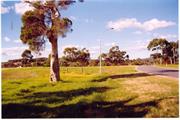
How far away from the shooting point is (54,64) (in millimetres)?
18406

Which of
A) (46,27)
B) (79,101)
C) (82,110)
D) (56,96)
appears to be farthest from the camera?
(46,27)

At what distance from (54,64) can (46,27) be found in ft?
5.88

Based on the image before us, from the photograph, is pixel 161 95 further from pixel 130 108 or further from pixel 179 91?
pixel 130 108

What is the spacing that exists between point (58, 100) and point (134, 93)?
115 inches

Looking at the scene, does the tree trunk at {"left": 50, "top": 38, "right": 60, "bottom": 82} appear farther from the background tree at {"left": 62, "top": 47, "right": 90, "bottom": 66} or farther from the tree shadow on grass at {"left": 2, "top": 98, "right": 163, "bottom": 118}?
the tree shadow on grass at {"left": 2, "top": 98, "right": 163, "bottom": 118}

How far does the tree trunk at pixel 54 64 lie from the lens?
1785 centimetres

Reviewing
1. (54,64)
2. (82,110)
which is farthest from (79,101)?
(54,64)

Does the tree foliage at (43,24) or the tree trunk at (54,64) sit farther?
the tree trunk at (54,64)

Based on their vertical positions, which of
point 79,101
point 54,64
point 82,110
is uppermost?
point 54,64

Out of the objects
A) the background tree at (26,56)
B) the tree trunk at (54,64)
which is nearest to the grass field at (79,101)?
the background tree at (26,56)

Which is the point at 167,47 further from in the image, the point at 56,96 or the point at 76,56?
the point at 56,96

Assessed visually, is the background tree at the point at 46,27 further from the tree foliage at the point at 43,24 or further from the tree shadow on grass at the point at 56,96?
the tree shadow on grass at the point at 56,96

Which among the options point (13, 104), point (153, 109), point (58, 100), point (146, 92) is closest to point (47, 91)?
point (58, 100)

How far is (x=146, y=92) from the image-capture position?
13812 millimetres
